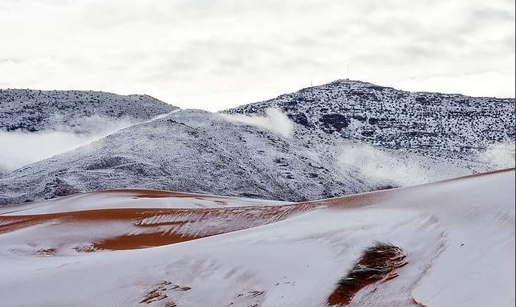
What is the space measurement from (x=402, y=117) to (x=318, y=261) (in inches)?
2318

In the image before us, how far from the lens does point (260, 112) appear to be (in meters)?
60.2

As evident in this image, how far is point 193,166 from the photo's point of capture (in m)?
39.2

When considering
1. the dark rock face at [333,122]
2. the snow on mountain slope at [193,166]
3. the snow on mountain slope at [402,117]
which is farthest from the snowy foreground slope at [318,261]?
the dark rock face at [333,122]

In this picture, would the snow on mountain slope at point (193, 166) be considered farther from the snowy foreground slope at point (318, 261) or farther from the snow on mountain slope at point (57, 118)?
the snowy foreground slope at point (318, 261)

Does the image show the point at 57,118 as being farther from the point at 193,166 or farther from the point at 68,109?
the point at 193,166

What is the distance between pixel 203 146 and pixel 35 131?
21.9m

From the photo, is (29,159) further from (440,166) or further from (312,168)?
(440,166)

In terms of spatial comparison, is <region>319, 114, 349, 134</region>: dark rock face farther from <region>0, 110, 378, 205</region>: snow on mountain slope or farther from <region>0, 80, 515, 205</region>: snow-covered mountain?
<region>0, 110, 378, 205</region>: snow on mountain slope

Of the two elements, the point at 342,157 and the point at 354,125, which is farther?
the point at 354,125

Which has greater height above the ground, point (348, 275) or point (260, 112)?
point (260, 112)

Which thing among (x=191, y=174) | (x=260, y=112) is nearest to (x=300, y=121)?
(x=260, y=112)

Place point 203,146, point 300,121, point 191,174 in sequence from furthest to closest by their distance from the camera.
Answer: point 300,121, point 203,146, point 191,174

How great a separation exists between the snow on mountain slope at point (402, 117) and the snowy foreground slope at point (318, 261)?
47742 mm

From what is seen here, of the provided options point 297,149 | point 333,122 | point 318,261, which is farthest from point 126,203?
point 333,122
